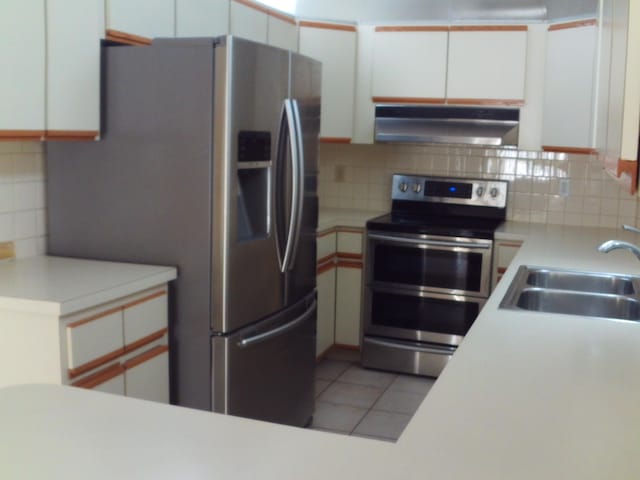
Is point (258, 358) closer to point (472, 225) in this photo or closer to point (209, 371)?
point (209, 371)

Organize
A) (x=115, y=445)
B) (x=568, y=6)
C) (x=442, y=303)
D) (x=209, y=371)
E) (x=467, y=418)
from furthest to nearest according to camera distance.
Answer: (x=442, y=303)
(x=568, y=6)
(x=209, y=371)
(x=467, y=418)
(x=115, y=445)

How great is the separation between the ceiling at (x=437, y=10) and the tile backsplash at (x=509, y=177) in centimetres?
85

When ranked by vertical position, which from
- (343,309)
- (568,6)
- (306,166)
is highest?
(568,6)

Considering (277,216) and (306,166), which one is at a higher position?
(306,166)

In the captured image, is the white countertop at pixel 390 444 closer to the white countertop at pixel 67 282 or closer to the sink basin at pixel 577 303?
the white countertop at pixel 67 282

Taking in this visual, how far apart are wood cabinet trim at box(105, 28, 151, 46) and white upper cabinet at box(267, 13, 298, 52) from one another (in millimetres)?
1139

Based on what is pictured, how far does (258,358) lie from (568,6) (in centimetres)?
250

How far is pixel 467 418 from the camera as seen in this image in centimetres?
145

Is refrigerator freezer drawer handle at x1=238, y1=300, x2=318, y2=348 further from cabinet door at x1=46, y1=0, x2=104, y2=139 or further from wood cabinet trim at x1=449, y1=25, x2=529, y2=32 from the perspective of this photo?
wood cabinet trim at x1=449, y1=25, x2=529, y2=32

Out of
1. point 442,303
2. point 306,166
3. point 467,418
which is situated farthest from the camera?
point 442,303

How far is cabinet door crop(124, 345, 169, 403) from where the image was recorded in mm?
2643

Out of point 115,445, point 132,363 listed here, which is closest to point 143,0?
point 132,363

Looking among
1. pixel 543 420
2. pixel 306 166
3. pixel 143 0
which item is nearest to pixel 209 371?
pixel 306 166

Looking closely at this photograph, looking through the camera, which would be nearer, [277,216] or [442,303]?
[277,216]
